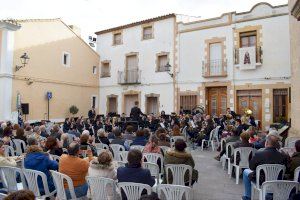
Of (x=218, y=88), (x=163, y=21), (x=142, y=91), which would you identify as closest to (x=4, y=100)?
(x=142, y=91)

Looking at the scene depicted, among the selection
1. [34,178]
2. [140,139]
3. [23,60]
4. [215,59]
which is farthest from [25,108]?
[34,178]

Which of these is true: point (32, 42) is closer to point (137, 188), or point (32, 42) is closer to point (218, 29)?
→ point (218, 29)

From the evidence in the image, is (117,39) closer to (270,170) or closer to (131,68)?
(131,68)

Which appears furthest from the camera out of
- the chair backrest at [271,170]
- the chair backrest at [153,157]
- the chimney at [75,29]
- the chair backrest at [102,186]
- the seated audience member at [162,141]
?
the chimney at [75,29]

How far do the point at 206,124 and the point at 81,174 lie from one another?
863cm

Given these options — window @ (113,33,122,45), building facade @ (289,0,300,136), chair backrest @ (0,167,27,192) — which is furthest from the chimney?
chair backrest @ (0,167,27,192)

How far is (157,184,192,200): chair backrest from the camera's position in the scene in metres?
3.54

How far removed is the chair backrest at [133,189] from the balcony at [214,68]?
14.2 metres

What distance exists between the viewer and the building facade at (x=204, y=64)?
1573 centimetres

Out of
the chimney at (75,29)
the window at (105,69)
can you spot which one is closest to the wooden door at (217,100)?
the window at (105,69)

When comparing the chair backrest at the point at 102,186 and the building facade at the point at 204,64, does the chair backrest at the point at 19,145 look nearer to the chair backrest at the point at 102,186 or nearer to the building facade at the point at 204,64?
the chair backrest at the point at 102,186

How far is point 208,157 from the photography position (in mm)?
10055

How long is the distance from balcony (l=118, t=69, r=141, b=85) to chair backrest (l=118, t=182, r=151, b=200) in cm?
1734

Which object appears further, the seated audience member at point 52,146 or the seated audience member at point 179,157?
the seated audience member at point 52,146
